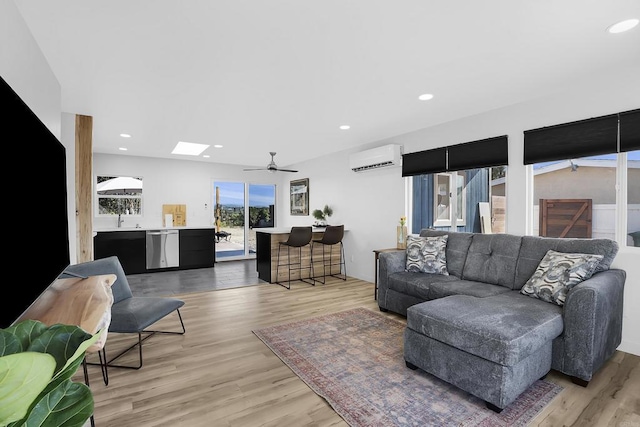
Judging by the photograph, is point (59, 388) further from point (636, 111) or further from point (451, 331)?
point (636, 111)

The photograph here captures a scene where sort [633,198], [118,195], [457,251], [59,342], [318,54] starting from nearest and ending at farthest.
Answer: [59,342] < [318,54] < [633,198] < [457,251] < [118,195]

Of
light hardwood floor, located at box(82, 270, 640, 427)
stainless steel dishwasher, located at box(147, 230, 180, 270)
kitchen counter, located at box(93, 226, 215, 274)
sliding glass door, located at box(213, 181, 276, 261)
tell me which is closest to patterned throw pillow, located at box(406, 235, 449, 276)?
light hardwood floor, located at box(82, 270, 640, 427)

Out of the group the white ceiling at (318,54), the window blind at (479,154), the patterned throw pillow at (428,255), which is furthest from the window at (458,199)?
the white ceiling at (318,54)

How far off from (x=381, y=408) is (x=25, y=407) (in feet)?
6.61

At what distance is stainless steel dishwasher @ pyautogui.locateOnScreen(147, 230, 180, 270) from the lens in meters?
6.25

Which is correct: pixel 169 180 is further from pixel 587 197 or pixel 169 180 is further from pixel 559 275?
pixel 587 197

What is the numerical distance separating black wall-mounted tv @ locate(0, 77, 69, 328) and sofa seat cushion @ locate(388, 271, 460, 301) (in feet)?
9.55

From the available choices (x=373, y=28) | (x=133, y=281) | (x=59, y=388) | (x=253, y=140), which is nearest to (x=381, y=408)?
(x=59, y=388)

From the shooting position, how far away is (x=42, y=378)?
393 millimetres

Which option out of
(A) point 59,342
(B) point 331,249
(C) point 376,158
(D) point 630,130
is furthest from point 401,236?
(A) point 59,342

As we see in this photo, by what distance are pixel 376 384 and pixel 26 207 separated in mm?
2189

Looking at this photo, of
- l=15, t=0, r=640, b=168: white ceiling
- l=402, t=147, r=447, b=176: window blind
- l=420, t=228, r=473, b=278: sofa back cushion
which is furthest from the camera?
l=402, t=147, r=447, b=176: window blind

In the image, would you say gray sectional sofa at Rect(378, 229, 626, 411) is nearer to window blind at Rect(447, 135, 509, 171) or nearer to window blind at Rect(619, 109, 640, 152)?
window blind at Rect(619, 109, 640, 152)

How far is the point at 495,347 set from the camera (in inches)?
76.4
